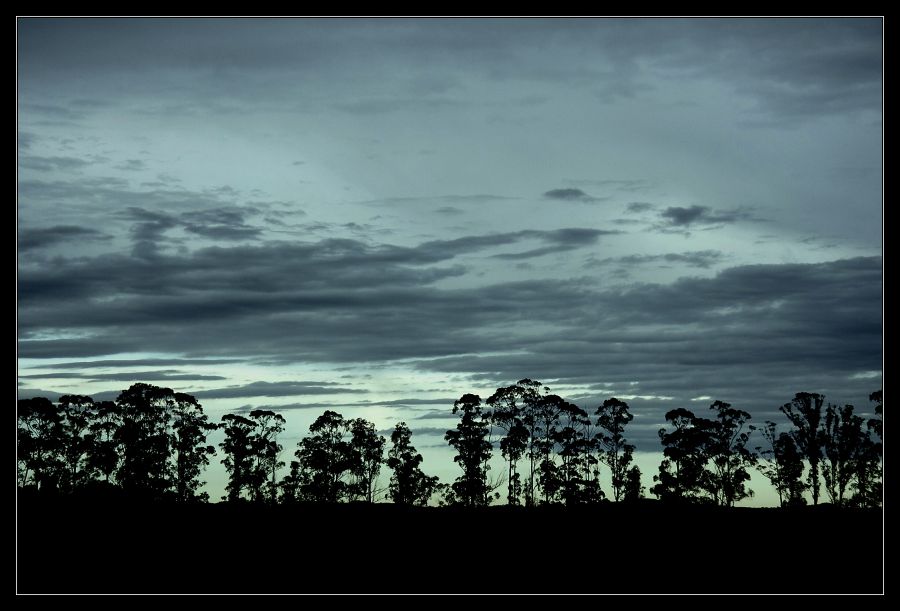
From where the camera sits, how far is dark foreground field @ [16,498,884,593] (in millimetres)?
36000

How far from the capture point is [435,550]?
135 feet

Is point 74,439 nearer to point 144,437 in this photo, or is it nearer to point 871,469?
point 144,437

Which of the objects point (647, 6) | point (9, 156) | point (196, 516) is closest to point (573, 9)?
point (647, 6)

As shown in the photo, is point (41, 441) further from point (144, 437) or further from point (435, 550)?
point (435, 550)

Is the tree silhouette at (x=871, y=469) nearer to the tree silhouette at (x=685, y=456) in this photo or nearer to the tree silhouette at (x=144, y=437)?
the tree silhouette at (x=685, y=456)

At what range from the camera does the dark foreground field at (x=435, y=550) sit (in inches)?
1417

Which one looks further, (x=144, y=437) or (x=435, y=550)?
(x=144, y=437)

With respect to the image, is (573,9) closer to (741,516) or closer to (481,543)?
(481,543)

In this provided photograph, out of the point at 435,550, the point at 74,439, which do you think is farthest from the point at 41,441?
the point at 435,550

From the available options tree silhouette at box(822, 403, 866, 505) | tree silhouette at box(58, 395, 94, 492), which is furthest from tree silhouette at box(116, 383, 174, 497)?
tree silhouette at box(822, 403, 866, 505)

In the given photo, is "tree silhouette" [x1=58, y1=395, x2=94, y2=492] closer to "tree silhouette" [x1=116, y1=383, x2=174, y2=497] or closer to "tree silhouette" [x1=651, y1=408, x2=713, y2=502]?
"tree silhouette" [x1=116, y1=383, x2=174, y2=497]

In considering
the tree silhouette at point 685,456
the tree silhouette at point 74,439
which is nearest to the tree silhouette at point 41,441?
the tree silhouette at point 74,439

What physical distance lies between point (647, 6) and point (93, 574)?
31427mm

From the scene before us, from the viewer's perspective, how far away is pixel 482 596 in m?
32.9
